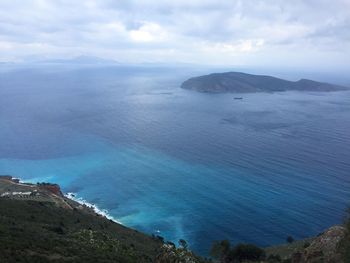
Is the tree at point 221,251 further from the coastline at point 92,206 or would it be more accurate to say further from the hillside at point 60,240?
the coastline at point 92,206

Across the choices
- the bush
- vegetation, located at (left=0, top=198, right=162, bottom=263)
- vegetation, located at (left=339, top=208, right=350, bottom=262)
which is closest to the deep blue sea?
the bush

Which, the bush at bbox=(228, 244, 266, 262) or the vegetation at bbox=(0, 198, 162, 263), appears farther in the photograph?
the bush at bbox=(228, 244, 266, 262)

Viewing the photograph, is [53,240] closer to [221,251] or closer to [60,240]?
[60,240]

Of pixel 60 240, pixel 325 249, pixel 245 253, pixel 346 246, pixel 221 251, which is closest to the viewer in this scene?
pixel 346 246

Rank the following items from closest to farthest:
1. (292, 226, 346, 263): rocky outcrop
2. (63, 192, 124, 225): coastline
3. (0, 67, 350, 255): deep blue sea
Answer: (292, 226, 346, 263): rocky outcrop
(0, 67, 350, 255): deep blue sea
(63, 192, 124, 225): coastline

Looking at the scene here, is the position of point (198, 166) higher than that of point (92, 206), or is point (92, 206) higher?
point (198, 166)

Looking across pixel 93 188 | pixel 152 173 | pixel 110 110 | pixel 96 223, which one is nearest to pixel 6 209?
pixel 96 223

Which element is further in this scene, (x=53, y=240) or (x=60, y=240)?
(x=60, y=240)

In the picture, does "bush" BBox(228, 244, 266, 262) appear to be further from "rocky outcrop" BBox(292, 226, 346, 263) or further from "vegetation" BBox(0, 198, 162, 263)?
"rocky outcrop" BBox(292, 226, 346, 263)

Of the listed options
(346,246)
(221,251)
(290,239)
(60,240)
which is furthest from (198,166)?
(346,246)
